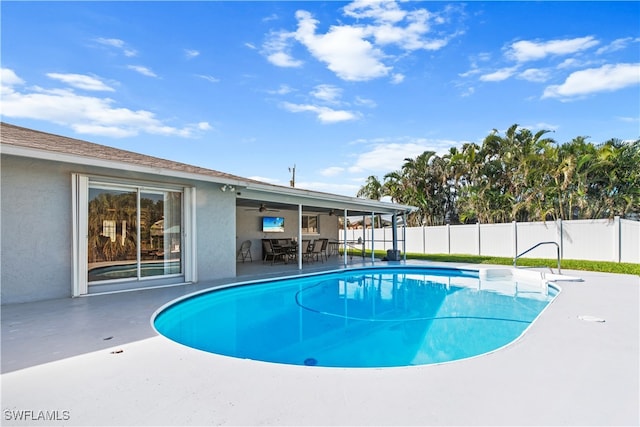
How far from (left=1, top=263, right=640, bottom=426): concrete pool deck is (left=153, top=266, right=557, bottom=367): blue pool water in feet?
3.18

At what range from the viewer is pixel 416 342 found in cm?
493

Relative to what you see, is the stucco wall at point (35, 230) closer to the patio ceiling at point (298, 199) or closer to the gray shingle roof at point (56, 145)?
the gray shingle roof at point (56, 145)

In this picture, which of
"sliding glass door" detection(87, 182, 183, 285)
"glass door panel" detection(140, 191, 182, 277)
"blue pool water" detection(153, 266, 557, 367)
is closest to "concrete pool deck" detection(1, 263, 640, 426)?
"blue pool water" detection(153, 266, 557, 367)

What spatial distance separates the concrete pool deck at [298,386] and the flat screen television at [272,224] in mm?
11443

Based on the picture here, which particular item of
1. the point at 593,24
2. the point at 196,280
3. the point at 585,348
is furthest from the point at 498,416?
the point at 593,24

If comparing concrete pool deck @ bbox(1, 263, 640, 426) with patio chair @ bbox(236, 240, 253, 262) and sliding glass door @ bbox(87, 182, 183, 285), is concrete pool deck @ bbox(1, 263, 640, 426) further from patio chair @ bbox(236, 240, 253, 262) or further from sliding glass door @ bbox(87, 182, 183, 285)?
patio chair @ bbox(236, 240, 253, 262)

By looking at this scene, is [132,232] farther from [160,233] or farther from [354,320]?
[354,320]

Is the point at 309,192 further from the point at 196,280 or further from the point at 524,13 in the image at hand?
the point at 524,13

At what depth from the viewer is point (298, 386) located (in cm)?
281

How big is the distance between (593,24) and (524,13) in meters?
2.42

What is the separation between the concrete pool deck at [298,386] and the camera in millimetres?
2334

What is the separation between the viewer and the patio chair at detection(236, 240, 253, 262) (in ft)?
48.1

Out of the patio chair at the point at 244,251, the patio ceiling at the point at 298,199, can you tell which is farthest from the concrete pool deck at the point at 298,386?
the patio chair at the point at 244,251

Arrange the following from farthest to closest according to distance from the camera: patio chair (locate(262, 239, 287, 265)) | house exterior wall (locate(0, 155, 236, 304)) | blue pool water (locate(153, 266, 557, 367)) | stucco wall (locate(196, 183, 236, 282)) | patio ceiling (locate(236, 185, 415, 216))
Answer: patio chair (locate(262, 239, 287, 265)) < patio ceiling (locate(236, 185, 415, 216)) < stucco wall (locate(196, 183, 236, 282)) < house exterior wall (locate(0, 155, 236, 304)) < blue pool water (locate(153, 266, 557, 367))
